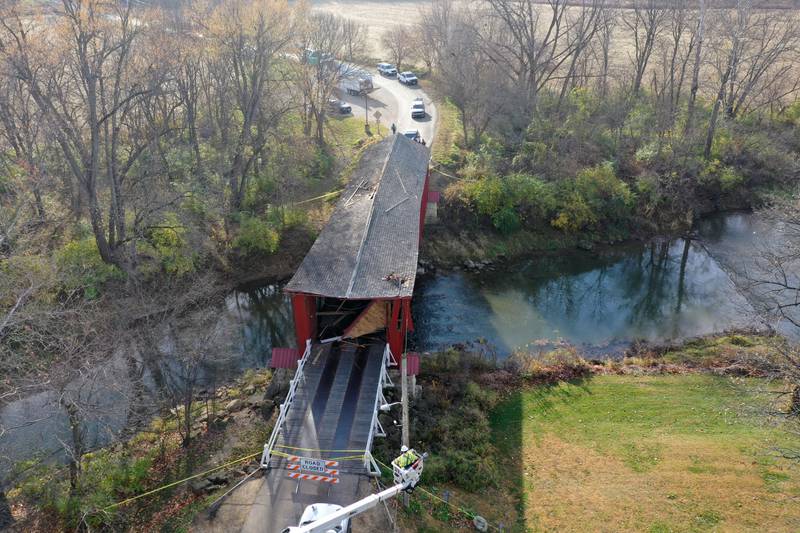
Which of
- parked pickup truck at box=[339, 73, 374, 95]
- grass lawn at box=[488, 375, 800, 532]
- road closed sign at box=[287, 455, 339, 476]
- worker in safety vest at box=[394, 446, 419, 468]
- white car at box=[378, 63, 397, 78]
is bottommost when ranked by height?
grass lawn at box=[488, 375, 800, 532]

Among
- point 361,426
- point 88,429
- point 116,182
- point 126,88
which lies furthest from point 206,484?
point 126,88

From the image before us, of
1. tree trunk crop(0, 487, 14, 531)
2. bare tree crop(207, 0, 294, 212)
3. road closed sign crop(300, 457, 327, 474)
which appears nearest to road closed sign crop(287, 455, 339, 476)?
road closed sign crop(300, 457, 327, 474)

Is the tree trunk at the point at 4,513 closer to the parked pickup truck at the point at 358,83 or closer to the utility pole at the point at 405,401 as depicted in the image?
the utility pole at the point at 405,401

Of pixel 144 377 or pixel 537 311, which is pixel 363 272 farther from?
pixel 537 311

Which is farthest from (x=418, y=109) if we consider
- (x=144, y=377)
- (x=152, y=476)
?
(x=152, y=476)

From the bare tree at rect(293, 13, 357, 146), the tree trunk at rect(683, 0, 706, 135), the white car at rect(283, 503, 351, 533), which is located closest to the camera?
the white car at rect(283, 503, 351, 533)

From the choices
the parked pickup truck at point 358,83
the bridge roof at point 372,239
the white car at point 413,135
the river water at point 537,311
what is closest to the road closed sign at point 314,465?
the bridge roof at point 372,239

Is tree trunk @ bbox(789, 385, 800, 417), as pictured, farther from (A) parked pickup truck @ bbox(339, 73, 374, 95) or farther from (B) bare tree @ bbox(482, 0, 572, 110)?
(A) parked pickup truck @ bbox(339, 73, 374, 95)
